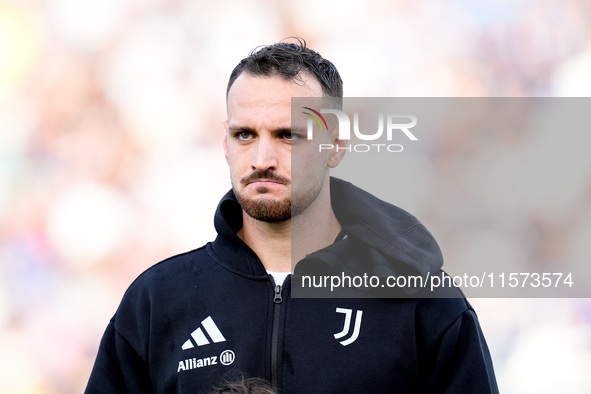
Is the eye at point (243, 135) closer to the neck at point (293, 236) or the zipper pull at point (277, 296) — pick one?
the neck at point (293, 236)

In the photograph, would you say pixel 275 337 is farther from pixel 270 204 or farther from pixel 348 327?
pixel 270 204

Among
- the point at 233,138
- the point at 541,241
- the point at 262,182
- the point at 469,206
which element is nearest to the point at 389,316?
the point at 262,182

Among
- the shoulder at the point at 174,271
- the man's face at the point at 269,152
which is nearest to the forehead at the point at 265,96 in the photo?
the man's face at the point at 269,152

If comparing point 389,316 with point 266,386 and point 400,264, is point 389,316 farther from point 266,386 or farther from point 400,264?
point 266,386

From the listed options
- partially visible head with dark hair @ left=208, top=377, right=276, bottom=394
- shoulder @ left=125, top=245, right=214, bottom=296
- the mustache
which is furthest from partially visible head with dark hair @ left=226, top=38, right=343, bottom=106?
partially visible head with dark hair @ left=208, top=377, right=276, bottom=394

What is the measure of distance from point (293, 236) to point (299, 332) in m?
0.23

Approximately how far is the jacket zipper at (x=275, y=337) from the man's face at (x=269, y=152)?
172 mm

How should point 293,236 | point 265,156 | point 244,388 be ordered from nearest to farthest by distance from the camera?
point 244,388 < point 265,156 < point 293,236

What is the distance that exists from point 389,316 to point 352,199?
32 cm

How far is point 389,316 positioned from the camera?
4.38ft

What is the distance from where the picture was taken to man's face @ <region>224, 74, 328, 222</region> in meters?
1.33

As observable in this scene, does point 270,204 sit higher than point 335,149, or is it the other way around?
point 335,149

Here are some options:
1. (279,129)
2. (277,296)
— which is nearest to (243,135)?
(279,129)

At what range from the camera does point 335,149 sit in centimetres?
150
